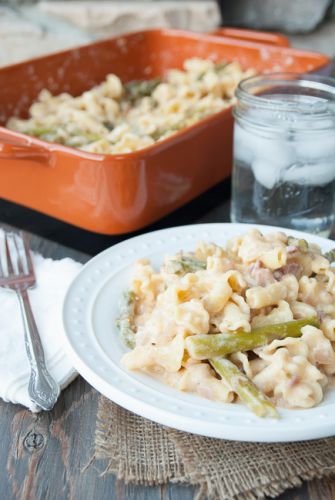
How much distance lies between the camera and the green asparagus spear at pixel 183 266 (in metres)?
1.04

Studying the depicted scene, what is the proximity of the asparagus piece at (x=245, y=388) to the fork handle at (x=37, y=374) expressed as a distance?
8.8 inches

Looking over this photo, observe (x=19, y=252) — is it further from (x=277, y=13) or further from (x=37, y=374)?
(x=277, y=13)

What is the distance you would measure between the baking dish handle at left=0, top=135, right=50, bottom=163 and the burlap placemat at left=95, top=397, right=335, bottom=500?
1.78ft

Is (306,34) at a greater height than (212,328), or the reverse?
(212,328)

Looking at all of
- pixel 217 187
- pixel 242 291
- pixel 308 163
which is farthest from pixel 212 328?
pixel 217 187

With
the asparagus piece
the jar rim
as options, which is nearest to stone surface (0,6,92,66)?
the jar rim

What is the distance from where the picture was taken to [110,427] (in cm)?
89

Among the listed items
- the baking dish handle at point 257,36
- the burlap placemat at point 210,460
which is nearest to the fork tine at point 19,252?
the burlap placemat at point 210,460

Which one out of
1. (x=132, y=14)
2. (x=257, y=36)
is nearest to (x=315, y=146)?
(x=257, y=36)

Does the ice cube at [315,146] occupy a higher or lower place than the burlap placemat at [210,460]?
higher

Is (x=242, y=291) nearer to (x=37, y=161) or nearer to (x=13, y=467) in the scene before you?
(x=13, y=467)

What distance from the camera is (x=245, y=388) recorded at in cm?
83

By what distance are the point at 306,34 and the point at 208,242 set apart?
1802 millimetres

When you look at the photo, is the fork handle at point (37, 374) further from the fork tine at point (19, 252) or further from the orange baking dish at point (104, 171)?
the orange baking dish at point (104, 171)
